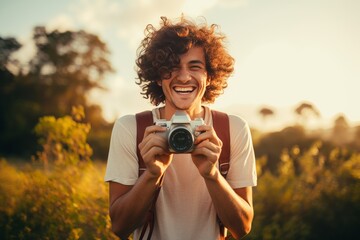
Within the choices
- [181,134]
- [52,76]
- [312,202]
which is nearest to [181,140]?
[181,134]

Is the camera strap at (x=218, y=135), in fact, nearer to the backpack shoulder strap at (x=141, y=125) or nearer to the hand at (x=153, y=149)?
the backpack shoulder strap at (x=141, y=125)

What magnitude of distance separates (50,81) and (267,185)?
25324 millimetres

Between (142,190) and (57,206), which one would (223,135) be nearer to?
(142,190)

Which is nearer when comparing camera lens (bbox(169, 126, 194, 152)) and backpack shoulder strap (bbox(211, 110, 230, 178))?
camera lens (bbox(169, 126, 194, 152))

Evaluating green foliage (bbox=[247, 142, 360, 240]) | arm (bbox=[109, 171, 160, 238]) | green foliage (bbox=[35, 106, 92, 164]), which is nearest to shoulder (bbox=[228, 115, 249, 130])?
arm (bbox=[109, 171, 160, 238])

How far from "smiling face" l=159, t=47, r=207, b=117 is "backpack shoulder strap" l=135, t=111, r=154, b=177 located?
0.21m

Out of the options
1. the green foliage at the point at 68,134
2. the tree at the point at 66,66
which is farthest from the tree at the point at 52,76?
the green foliage at the point at 68,134

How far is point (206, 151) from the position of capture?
7.43 ft

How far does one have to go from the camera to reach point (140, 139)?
2520mm

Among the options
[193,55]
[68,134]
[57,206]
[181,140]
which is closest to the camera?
[181,140]

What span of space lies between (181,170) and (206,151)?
0.42 meters

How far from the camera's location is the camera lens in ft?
7.38

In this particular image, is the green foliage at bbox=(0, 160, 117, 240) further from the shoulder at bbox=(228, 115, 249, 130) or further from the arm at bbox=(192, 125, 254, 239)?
the shoulder at bbox=(228, 115, 249, 130)

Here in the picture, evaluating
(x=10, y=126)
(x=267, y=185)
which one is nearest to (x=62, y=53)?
(x=10, y=126)
